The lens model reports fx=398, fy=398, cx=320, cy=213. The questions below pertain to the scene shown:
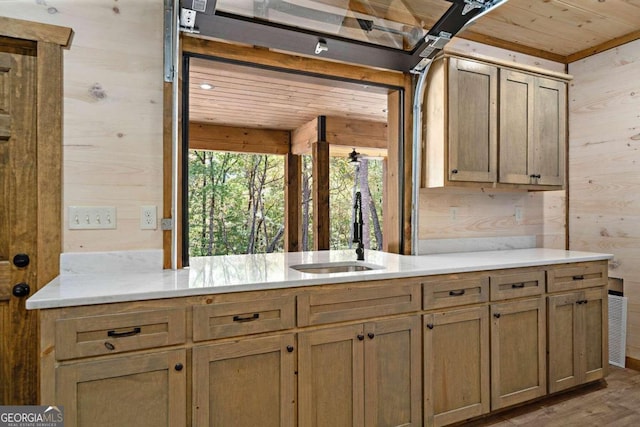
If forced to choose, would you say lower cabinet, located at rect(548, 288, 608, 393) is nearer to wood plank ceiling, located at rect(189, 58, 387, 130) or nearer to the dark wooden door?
wood plank ceiling, located at rect(189, 58, 387, 130)

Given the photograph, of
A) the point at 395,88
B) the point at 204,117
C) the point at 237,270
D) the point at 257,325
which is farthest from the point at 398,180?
the point at 204,117

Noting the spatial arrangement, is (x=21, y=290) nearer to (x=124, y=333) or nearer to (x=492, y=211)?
(x=124, y=333)

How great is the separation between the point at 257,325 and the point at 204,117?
3.89 m

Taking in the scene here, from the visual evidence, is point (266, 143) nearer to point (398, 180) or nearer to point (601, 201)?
point (398, 180)

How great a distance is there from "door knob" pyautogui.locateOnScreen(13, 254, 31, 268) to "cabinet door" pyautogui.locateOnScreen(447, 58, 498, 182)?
7.88ft

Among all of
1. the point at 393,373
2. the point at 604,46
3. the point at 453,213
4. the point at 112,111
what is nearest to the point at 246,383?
the point at 393,373

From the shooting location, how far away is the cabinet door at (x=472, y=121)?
8.66ft

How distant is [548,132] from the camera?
3014 mm

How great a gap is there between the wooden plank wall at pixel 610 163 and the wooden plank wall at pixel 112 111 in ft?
11.3

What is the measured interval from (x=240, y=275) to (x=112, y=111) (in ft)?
3.41

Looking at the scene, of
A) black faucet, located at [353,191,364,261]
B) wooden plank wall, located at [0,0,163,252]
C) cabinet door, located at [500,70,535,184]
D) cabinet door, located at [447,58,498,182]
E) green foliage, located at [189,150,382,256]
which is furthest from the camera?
green foliage, located at [189,150,382,256]

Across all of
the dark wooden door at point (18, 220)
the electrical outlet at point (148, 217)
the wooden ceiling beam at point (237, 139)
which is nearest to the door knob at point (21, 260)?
the dark wooden door at point (18, 220)

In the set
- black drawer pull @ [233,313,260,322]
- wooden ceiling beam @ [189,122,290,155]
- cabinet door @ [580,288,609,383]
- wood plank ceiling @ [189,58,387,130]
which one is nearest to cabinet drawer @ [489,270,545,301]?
cabinet door @ [580,288,609,383]

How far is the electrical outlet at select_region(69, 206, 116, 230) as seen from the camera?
192 cm
